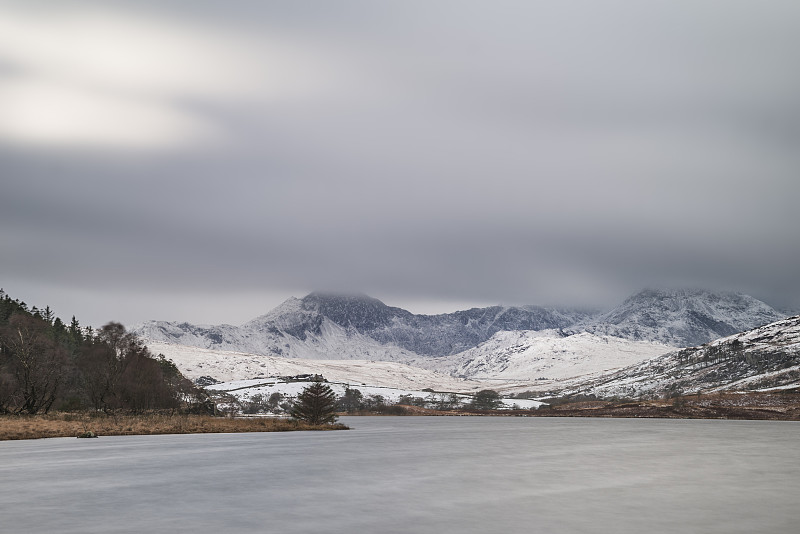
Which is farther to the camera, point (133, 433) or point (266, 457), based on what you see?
point (133, 433)

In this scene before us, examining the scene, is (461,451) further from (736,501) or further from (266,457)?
(736,501)

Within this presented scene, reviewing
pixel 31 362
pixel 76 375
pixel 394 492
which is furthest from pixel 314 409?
pixel 394 492

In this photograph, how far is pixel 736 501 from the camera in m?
33.3

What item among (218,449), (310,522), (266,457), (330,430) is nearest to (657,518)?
(310,522)

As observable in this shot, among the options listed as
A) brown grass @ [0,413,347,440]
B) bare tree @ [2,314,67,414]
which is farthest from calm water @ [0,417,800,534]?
bare tree @ [2,314,67,414]

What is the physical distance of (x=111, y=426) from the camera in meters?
97.1

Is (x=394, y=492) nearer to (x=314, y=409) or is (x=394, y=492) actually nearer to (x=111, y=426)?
(x=111, y=426)

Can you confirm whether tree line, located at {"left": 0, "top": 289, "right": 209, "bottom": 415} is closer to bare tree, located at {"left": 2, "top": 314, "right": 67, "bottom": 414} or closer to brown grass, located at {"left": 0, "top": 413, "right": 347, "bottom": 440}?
bare tree, located at {"left": 2, "top": 314, "right": 67, "bottom": 414}

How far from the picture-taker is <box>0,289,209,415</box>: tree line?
4205 inches

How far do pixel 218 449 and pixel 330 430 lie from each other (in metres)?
59.9

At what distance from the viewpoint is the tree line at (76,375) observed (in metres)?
107

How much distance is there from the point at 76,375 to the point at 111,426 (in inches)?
3424

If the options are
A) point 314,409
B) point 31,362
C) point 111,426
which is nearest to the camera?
point 111,426

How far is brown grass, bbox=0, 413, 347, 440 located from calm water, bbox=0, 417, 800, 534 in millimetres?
25226
